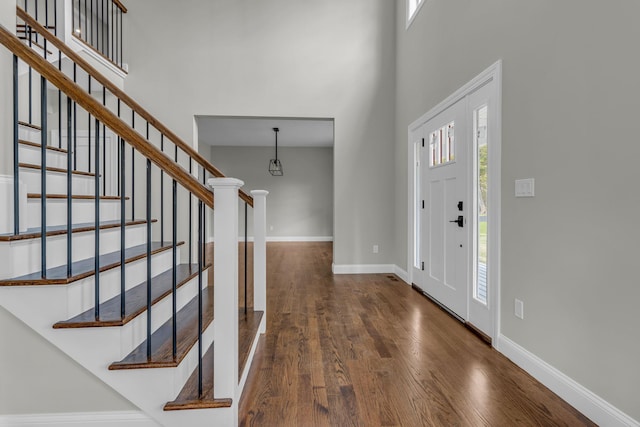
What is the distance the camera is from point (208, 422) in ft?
4.91

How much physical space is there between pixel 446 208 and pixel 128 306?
109 inches

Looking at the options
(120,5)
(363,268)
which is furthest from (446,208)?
(120,5)

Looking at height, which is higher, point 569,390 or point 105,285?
point 105,285

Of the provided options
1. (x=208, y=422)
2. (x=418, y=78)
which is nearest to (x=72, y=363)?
(x=208, y=422)

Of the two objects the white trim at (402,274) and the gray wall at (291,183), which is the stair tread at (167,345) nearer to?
the white trim at (402,274)

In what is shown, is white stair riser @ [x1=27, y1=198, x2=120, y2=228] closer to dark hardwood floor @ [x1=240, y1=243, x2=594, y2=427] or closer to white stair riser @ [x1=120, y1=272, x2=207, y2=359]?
white stair riser @ [x1=120, y1=272, x2=207, y2=359]

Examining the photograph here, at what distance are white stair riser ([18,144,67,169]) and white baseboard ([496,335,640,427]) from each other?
11.2 ft

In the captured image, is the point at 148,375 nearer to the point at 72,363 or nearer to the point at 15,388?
the point at 72,363

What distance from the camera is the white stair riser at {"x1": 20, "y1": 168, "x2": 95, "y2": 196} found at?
212cm

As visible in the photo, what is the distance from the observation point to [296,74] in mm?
4773

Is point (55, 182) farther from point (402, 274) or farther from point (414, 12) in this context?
point (414, 12)

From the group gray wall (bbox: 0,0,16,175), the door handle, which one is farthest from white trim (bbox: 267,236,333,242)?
gray wall (bbox: 0,0,16,175)

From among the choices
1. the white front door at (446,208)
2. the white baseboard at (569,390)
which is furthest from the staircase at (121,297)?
the white front door at (446,208)

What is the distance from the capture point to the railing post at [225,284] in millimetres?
1465
